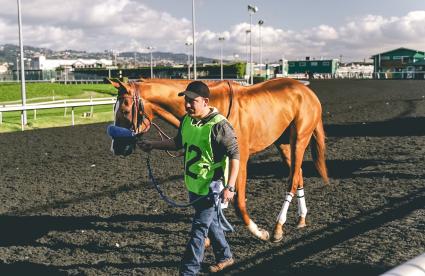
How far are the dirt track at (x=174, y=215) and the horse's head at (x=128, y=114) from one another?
121 centimetres

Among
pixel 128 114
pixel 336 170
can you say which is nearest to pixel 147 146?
pixel 128 114

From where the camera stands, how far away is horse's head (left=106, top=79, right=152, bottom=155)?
4410mm

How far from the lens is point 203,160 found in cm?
386

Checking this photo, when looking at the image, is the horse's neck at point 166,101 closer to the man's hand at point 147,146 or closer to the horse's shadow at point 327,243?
the man's hand at point 147,146

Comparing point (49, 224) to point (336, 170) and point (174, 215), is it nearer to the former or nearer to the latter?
point (174, 215)

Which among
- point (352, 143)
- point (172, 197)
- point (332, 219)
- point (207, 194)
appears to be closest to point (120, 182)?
point (172, 197)

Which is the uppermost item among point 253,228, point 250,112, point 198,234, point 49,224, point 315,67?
Result: point 315,67

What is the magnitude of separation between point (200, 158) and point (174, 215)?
8.93 ft

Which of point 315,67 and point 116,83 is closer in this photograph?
point 116,83

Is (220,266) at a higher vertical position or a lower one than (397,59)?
lower

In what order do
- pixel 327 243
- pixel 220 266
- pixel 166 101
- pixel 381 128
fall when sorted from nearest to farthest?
pixel 220 266
pixel 166 101
pixel 327 243
pixel 381 128

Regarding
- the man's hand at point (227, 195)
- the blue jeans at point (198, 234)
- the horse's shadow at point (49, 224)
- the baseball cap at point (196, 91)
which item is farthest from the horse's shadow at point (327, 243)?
the baseball cap at point (196, 91)

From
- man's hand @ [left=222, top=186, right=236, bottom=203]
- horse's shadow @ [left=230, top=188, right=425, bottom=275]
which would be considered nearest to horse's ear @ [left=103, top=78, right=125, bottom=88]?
man's hand @ [left=222, top=186, right=236, bottom=203]

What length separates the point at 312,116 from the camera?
5.88 m
